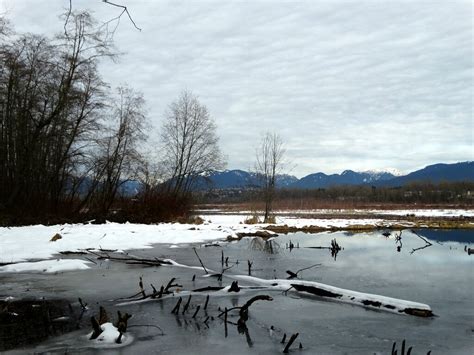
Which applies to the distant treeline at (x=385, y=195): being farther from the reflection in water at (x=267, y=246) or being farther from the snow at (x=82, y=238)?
the reflection in water at (x=267, y=246)

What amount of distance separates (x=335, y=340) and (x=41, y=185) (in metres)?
24.3

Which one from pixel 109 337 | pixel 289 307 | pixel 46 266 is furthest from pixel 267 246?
pixel 109 337

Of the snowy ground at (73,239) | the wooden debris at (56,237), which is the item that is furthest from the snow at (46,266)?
the wooden debris at (56,237)

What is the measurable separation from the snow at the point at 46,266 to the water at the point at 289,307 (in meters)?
0.57

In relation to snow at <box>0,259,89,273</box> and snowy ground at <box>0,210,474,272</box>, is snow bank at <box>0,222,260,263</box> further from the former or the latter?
snow at <box>0,259,89,273</box>

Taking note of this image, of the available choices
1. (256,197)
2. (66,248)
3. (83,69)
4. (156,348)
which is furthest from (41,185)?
(156,348)

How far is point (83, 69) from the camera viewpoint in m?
25.7

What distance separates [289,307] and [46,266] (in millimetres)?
7988

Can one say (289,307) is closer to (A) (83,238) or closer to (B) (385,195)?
(A) (83,238)

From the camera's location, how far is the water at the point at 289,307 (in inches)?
247

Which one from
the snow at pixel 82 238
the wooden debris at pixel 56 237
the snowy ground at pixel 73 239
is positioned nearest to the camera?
the snowy ground at pixel 73 239

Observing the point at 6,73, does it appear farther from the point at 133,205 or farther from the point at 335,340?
the point at 335,340

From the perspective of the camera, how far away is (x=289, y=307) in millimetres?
8641

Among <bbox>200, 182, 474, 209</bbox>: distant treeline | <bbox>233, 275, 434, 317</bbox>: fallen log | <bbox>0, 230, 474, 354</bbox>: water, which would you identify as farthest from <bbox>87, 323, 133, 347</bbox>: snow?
<bbox>200, 182, 474, 209</bbox>: distant treeline
